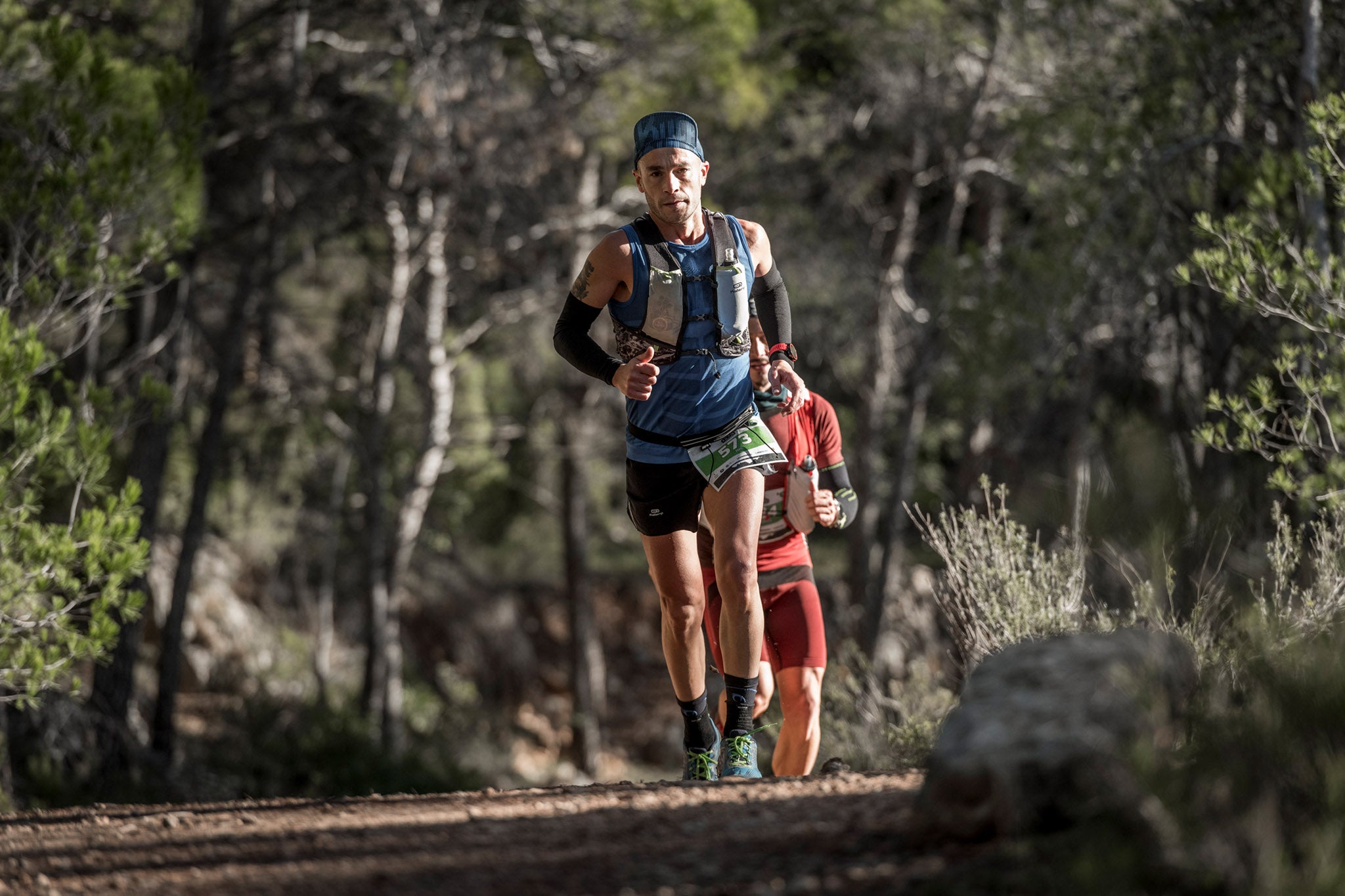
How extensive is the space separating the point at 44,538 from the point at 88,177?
2.02 metres

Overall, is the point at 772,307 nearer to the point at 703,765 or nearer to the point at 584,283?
the point at 584,283

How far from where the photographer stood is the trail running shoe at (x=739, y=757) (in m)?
4.38

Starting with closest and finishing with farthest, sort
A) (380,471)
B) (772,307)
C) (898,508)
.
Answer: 1. (772,307)
2. (380,471)
3. (898,508)

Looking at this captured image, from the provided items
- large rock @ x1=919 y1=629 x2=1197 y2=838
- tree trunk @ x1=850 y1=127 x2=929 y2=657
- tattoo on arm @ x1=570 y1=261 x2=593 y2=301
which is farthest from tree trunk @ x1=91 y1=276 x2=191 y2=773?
large rock @ x1=919 y1=629 x2=1197 y2=838

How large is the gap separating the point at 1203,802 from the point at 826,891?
0.72 m

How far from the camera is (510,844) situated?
10.8 feet

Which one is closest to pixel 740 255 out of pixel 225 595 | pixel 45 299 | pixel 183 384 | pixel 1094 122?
pixel 45 299

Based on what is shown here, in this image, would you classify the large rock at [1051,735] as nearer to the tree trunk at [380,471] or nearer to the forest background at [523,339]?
the forest background at [523,339]

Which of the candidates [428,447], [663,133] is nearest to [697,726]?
[663,133]

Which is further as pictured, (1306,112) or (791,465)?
(1306,112)

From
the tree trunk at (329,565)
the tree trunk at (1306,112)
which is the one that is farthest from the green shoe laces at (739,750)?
the tree trunk at (329,565)

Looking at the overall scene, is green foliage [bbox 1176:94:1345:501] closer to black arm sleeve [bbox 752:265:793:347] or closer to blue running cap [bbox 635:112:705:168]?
black arm sleeve [bbox 752:265:793:347]

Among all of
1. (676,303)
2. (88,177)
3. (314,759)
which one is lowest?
(314,759)

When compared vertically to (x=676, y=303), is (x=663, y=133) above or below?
above
